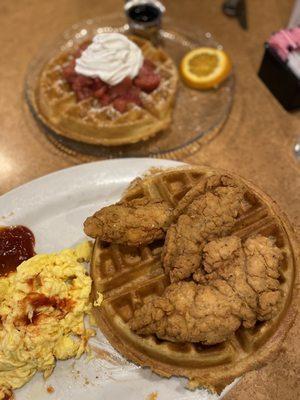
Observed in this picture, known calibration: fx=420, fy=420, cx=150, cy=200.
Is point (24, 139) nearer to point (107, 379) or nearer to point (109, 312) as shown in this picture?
point (109, 312)

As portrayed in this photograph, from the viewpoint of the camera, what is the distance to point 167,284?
7.39ft

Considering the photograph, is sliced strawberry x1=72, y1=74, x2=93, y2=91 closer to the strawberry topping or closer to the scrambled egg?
the strawberry topping

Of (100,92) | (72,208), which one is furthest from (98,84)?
(72,208)

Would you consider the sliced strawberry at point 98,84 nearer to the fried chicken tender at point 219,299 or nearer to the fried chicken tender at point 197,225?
the fried chicken tender at point 197,225

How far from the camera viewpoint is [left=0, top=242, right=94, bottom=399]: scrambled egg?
2.25m

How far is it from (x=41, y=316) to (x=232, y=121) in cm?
215

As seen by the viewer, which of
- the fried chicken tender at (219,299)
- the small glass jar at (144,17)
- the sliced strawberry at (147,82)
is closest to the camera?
the fried chicken tender at (219,299)

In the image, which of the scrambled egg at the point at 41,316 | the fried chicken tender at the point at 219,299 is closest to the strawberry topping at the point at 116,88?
the scrambled egg at the point at 41,316

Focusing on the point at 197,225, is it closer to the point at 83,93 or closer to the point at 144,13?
the point at 83,93

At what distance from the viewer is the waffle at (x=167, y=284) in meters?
2.09

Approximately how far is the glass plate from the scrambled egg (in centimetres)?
106

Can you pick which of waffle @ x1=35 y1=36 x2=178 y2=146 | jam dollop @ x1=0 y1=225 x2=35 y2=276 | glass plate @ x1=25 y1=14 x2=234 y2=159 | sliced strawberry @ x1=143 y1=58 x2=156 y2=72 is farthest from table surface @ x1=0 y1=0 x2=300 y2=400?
sliced strawberry @ x1=143 y1=58 x2=156 y2=72

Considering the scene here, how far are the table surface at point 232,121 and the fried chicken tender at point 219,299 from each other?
0.60m

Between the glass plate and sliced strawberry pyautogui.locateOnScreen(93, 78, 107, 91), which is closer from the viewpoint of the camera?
sliced strawberry pyautogui.locateOnScreen(93, 78, 107, 91)
